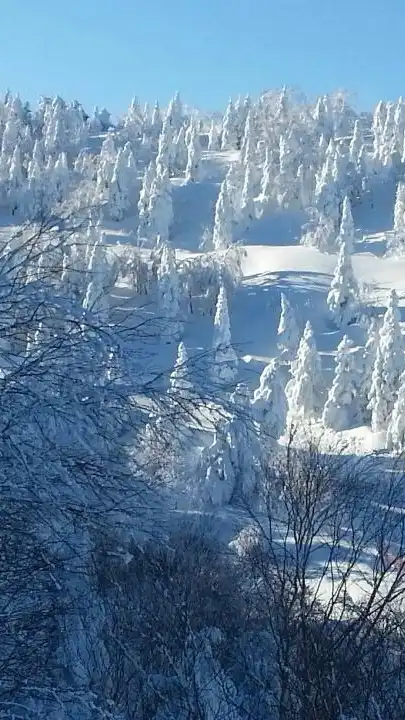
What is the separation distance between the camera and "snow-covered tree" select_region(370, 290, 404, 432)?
134 ft

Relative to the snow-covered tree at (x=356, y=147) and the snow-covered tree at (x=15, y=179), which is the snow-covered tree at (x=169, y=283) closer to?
the snow-covered tree at (x=15, y=179)

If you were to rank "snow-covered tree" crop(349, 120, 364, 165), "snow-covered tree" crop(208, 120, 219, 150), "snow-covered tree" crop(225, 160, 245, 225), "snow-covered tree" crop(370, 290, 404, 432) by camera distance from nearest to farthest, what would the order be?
"snow-covered tree" crop(370, 290, 404, 432) → "snow-covered tree" crop(225, 160, 245, 225) → "snow-covered tree" crop(349, 120, 364, 165) → "snow-covered tree" crop(208, 120, 219, 150)

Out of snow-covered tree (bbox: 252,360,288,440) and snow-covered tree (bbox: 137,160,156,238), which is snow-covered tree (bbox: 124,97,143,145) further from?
snow-covered tree (bbox: 252,360,288,440)

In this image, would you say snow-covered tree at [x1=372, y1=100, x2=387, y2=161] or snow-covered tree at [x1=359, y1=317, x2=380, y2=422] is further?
snow-covered tree at [x1=372, y1=100, x2=387, y2=161]

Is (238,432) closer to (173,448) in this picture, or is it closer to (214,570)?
(173,448)

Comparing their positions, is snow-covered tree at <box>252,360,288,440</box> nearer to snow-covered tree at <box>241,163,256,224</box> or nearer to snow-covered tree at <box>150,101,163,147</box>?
snow-covered tree at <box>241,163,256,224</box>

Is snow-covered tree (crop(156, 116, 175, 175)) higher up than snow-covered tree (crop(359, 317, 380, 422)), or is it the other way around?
Answer: snow-covered tree (crop(156, 116, 175, 175))

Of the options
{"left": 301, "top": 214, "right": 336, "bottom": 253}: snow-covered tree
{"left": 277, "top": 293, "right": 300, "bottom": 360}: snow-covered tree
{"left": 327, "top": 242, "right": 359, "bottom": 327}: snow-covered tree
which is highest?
{"left": 301, "top": 214, "right": 336, "bottom": 253}: snow-covered tree

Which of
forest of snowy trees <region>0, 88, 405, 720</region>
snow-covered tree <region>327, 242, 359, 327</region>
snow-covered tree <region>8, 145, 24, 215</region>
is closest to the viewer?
forest of snowy trees <region>0, 88, 405, 720</region>

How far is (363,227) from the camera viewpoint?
72.9 m

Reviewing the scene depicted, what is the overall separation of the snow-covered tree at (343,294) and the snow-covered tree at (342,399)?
11439mm

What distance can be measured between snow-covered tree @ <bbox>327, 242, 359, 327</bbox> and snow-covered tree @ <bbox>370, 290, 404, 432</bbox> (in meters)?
10.8

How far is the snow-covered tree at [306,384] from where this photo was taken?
4531cm

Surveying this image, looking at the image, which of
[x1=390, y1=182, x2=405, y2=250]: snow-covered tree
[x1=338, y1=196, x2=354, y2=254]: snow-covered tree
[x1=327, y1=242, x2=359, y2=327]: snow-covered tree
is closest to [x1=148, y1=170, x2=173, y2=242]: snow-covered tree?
[x1=338, y1=196, x2=354, y2=254]: snow-covered tree
